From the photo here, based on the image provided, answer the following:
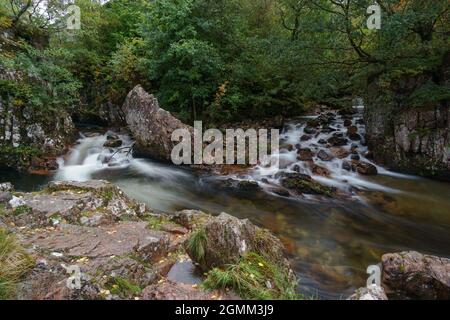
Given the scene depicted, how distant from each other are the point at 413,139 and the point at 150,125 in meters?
8.58

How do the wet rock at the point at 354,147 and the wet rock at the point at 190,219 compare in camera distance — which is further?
the wet rock at the point at 354,147

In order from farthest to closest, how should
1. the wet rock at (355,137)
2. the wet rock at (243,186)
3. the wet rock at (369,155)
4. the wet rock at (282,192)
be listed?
the wet rock at (355,137) < the wet rock at (369,155) < the wet rock at (243,186) < the wet rock at (282,192)

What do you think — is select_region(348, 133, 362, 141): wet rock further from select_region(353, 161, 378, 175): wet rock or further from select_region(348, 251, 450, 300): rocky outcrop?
select_region(348, 251, 450, 300): rocky outcrop

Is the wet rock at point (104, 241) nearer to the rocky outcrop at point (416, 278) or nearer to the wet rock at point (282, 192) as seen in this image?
the rocky outcrop at point (416, 278)

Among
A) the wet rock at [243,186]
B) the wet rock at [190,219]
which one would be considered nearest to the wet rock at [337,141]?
the wet rock at [243,186]

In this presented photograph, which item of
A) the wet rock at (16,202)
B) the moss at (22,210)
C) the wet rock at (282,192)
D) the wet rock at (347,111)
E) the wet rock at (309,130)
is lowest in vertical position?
the wet rock at (282,192)

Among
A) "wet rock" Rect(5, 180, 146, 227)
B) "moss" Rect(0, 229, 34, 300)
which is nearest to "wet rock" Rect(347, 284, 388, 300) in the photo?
"moss" Rect(0, 229, 34, 300)

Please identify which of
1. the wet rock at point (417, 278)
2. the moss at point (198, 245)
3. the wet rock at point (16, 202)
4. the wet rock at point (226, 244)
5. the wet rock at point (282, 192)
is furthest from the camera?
the wet rock at point (282, 192)

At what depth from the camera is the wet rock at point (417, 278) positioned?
4469 millimetres

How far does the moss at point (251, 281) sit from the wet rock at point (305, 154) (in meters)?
7.62

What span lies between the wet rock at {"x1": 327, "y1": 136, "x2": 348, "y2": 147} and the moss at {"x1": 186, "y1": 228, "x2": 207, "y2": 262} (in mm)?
9078

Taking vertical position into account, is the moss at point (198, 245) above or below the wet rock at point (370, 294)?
above
